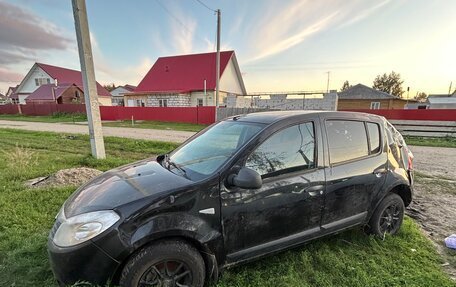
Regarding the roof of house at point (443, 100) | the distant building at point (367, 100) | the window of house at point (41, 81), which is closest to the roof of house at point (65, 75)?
the window of house at point (41, 81)

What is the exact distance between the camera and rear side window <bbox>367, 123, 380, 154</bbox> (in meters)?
3.19

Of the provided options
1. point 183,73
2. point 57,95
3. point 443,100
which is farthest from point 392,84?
point 57,95

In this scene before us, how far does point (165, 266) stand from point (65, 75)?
51142 mm

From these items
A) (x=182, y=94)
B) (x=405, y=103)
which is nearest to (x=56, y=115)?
(x=182, y=94)

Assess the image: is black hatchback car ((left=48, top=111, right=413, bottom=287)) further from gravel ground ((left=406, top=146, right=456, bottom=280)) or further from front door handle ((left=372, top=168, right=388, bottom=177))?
gravel ground ((left=406, top=146, right=456, bottom=280))

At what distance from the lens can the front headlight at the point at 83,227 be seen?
192cm

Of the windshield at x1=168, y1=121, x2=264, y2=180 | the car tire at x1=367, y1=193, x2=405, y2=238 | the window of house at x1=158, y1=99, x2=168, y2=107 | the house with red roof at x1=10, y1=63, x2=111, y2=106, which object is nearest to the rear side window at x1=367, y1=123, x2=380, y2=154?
the car tire at x1=367, y1=193, x2=405, y2=238

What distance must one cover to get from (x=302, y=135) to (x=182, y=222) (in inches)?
59.6

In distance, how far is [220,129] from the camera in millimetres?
3182

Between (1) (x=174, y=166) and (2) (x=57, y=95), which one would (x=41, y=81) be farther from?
(1) (x=174, y=166)

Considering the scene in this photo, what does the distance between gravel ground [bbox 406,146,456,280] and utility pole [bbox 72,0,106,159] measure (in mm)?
7346

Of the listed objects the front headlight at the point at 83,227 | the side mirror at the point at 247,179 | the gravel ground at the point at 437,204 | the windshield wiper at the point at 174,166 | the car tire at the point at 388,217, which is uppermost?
the side mirror at the point at 247,179

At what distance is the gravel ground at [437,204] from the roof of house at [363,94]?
33906mm

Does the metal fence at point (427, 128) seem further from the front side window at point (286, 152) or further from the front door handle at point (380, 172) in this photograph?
the front side window at point (286, 152)
